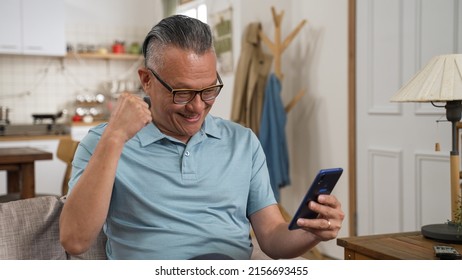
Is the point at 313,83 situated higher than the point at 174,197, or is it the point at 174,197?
the point at 313,83

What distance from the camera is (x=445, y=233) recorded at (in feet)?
4.83

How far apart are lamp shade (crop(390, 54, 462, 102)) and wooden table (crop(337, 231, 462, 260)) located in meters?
0.34

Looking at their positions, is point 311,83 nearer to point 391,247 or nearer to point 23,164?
point 23,164

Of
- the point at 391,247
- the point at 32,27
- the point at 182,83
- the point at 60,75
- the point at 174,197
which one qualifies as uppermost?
the point at 32,27

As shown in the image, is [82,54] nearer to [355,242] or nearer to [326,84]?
[326,84]

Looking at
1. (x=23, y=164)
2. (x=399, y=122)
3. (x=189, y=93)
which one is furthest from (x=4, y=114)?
(x=189, y=93)

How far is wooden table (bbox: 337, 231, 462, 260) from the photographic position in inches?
53.9

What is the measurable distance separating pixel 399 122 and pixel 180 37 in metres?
1.69

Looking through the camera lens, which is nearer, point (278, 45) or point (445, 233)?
point (445, 233)

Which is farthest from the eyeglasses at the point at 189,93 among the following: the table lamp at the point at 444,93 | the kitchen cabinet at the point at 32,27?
the kitchen cabinet at the point at 32,27

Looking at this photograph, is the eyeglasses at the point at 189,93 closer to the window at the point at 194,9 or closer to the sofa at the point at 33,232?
the sofa at the point at 33,232

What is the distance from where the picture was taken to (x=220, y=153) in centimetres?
133

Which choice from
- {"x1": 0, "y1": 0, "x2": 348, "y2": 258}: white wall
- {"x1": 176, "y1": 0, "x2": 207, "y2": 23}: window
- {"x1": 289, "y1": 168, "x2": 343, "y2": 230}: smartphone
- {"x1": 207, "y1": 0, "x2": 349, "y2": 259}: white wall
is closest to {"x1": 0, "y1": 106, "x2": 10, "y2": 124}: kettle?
{"x1": 176, "y1": 0, "x2": 207, "y2": 23}: window
